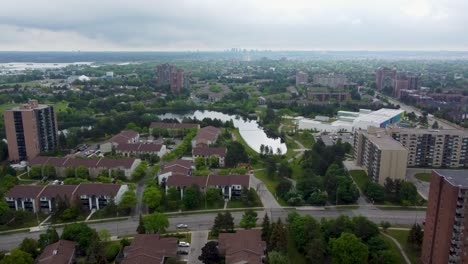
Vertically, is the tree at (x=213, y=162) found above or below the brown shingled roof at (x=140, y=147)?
below

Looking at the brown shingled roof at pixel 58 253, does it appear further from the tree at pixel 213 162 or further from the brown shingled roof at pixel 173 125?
the brown shingled roof at pixel 173 125

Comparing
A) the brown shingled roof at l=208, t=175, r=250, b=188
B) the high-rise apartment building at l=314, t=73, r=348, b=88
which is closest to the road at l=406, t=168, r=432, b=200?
the brown shingled roof at l=208, t=175, r=250, b=188

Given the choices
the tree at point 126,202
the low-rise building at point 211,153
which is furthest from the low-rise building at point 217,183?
the low-rise building at point 211,153

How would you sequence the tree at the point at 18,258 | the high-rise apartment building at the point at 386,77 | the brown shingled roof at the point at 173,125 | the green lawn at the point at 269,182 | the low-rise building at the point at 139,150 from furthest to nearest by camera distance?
the high-rise apartment building at the point at 386,77, the brown shingled roof at the point at 173,125, the low-rise building at the point at 139,150, the green lawn at the point at 269,182, the tree at the point at 18,258

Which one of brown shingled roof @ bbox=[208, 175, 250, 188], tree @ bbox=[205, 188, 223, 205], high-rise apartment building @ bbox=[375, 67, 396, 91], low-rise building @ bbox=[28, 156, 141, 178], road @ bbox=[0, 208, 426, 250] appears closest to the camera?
road @ bbox=[0, 208, 426, 250]

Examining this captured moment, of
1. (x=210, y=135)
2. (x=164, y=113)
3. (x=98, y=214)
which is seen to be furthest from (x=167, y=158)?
(x=164, y=113)

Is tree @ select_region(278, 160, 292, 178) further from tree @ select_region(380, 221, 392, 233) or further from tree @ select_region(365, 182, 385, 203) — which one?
tree @ select_region(380, 221, 392, 233)

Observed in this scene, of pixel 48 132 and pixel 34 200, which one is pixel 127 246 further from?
pixel 48 132
